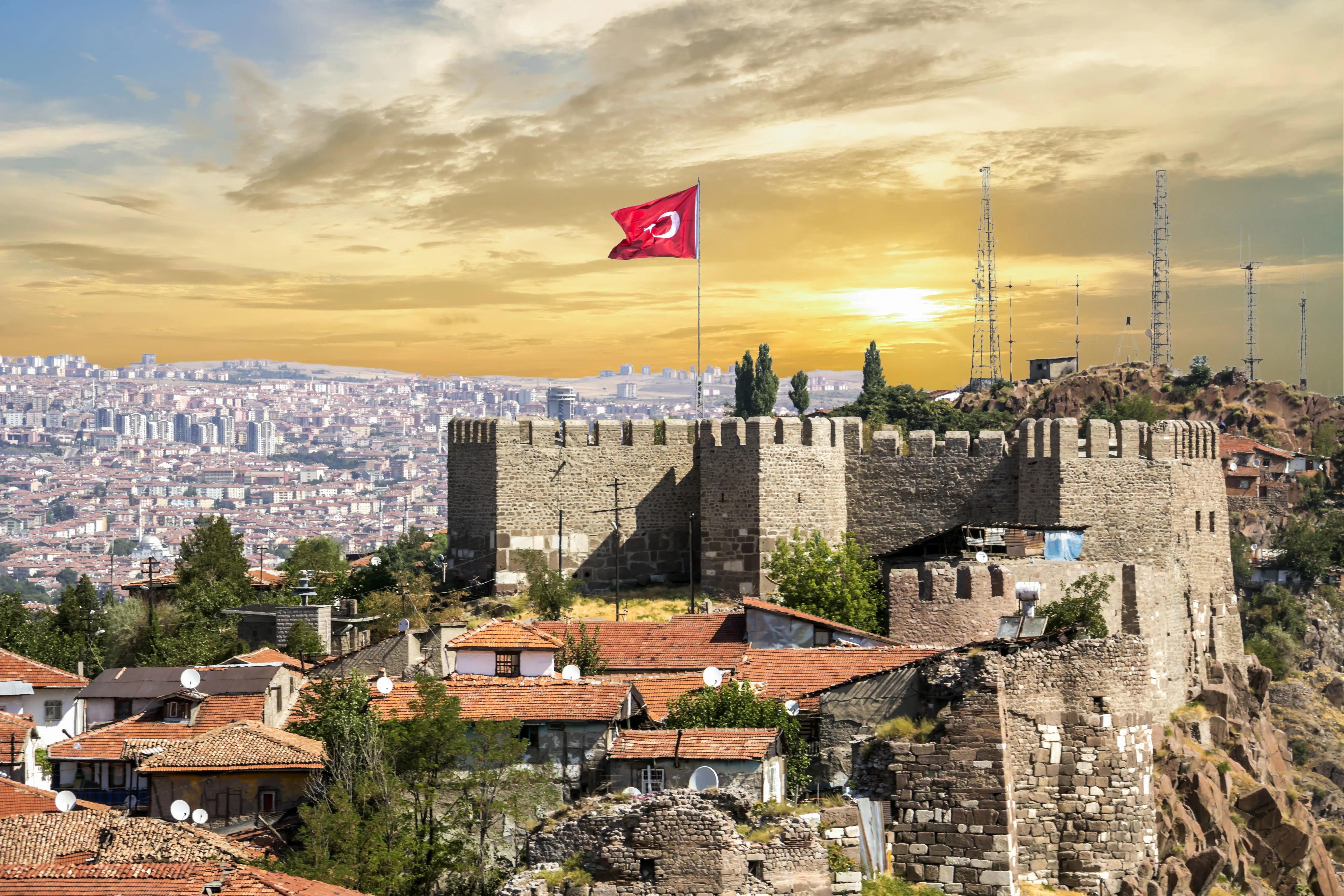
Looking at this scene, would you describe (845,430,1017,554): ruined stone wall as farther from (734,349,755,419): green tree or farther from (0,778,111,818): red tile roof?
(734,349,755,419): green tree

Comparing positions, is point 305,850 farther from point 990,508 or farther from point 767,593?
point 990,508

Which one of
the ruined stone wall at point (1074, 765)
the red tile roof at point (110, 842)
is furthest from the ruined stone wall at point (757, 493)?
the ruined stone wall at point (1074, 765)

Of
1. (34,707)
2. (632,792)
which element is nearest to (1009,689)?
(632,792)

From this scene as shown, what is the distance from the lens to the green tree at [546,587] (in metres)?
43.9

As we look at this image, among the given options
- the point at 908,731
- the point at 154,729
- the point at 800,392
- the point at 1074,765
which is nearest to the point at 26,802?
the point at 154,729

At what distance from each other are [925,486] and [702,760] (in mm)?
25014

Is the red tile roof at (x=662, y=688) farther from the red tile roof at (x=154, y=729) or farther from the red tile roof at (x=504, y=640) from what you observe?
the red tile roof at (x=154, y=729)

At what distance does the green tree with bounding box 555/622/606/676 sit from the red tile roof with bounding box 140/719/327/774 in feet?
19.9

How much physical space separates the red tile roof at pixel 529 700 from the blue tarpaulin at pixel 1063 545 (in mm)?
15157

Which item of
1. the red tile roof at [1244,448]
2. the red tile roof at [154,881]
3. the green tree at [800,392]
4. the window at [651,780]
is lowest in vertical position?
the red tile roof at [154,881]

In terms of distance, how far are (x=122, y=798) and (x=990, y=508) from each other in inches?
993

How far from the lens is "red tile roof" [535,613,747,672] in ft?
114

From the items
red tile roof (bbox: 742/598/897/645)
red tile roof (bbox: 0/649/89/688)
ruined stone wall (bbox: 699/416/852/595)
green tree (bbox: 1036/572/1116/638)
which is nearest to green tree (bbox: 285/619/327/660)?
red tile roof (bbox: 0/649/89/688)

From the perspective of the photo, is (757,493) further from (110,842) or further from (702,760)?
(110,842)
